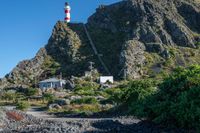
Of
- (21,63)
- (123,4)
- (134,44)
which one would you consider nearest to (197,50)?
(134,44)

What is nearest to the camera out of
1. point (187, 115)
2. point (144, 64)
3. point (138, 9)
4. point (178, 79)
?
point (187, 115)

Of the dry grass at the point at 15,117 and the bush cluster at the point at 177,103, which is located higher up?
the bush cluster at the point at 177,103

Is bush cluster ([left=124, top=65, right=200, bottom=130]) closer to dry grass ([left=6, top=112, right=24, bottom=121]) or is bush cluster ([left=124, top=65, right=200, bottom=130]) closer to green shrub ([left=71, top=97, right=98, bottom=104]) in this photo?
dry grass ([left=6, top=112, right=24, bottom=121])

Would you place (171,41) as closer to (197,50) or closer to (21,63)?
(197,50)

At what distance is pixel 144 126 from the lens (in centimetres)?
2814

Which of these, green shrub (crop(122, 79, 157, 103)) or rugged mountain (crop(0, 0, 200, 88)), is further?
rugged mountain (crop(0, 0, 200, 88))

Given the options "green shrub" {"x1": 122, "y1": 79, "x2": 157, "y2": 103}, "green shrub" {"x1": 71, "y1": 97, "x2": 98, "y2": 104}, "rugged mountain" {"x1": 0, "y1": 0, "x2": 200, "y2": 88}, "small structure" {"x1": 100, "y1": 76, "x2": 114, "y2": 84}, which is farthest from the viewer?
"rugged mountain" {"x1": 0, "y1": 0, "x2": 200, "y2": 88}

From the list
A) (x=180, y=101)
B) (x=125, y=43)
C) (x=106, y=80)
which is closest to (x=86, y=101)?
(x=180, y=101)

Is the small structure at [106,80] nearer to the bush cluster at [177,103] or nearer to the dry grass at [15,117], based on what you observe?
the dry grass at [15,117]

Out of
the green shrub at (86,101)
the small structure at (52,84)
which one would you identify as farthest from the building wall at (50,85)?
the green shrub at (86,101)

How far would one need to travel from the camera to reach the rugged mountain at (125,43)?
127438 mm

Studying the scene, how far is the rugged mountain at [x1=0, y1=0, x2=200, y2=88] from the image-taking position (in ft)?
418

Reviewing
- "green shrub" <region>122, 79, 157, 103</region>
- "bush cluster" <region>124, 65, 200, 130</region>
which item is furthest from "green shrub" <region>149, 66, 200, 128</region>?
"green shrub" <region>122, 79, 157, 103</region>

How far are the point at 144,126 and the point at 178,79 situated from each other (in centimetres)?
324
